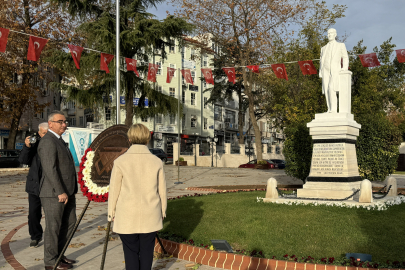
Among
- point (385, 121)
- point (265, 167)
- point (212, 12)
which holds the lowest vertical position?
point (265, 167)

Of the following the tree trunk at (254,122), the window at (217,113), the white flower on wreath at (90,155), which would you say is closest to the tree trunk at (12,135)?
the tree trunk at (254,122)

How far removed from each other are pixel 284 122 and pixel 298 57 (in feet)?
19.2

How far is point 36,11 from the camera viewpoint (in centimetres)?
3212

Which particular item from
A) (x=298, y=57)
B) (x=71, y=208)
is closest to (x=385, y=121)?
(x=71, y=208)

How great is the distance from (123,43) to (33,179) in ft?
55.3

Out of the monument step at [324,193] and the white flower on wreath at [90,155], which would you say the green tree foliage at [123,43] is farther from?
the white flower on wreath at [90,155]

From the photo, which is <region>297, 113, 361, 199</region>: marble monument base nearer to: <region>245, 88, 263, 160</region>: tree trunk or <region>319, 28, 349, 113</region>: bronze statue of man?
<region>319, 28, 349, 113</region>: bronze statue of man

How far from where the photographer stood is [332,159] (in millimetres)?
10227

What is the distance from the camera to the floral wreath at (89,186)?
618 centimetres

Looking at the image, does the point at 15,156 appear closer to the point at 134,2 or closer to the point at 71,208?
the point at 134,2

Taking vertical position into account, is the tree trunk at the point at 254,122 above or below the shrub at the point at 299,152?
above

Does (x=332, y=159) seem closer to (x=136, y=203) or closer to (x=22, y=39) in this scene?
(x=136, y=203)

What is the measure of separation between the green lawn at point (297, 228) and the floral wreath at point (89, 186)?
1.71 metres

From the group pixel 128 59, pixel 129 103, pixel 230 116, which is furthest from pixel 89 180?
pixel 230 116
